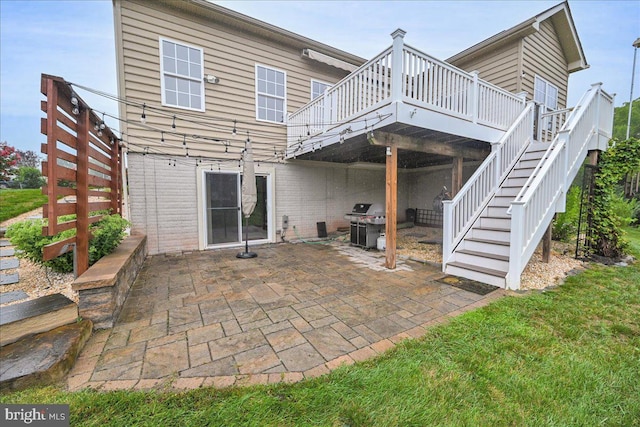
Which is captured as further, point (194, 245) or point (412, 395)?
point (194, 245)

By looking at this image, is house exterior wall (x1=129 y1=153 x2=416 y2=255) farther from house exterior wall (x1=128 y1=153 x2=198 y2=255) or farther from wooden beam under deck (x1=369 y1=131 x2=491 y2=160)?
wooden beam under deck (x1=369 y1=131 x2=491 y2=160)

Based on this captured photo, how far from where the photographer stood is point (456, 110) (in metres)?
5.04

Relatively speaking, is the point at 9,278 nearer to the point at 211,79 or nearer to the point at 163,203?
the point at 163,203

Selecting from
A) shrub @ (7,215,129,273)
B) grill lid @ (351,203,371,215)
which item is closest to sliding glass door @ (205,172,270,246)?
shrub @ (7,215,129,273)

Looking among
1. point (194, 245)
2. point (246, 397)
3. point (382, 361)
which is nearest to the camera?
point (246, 397)

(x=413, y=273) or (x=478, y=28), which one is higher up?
(x=478, y=28)

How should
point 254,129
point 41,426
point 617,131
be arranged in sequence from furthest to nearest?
point 617,131, point 254,129, point 41,426

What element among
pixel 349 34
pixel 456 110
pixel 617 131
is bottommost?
pixel 456 110

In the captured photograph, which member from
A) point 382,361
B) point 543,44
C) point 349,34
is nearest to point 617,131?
point 543,44

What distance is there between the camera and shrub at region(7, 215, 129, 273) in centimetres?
322

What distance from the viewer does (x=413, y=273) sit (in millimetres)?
4473

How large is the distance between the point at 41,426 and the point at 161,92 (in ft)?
19.5

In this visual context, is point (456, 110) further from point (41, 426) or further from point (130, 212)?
point (130, 212)

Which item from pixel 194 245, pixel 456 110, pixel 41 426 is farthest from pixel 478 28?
pixel 41 426
